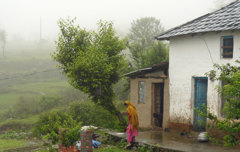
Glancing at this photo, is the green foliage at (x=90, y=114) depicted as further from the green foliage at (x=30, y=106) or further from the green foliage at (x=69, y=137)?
the green foliage at (x=30, y=106)

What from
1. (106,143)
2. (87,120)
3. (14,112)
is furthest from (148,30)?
(106,143)

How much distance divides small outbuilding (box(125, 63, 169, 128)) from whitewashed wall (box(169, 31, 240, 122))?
101cm

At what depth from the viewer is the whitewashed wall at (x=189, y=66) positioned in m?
12.1

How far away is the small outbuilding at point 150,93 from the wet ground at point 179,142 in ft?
7.27

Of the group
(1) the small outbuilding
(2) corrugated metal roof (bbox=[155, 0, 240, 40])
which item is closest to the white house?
(2) corrugated metal roof (bbox=[155, 0, 240, 40])

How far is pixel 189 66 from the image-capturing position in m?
13.3

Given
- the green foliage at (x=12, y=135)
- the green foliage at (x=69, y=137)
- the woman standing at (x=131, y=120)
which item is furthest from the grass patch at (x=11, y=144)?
the woman standing at (x=131, y=120)

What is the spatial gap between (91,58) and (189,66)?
5.59 metres

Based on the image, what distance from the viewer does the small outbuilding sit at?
15422mm

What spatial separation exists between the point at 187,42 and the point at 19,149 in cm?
1240

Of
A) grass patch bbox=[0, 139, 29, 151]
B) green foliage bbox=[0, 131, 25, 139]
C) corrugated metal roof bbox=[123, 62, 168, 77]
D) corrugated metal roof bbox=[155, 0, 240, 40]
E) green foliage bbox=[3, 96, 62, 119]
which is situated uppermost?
corrugated metal roof bbox=[155, 0, 240, 40]

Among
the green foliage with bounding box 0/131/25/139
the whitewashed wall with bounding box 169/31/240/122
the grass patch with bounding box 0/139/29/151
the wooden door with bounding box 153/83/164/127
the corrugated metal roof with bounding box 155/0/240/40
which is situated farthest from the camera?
the green foliage with bounding box 0/131/25/139

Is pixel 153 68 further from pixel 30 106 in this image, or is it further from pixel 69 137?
pixel 30 106

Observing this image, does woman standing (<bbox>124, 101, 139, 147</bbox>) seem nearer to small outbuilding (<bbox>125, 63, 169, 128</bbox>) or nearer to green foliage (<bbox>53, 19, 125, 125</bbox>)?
small outbuilding (<bbox>125, 63, 169, 128</bbox>)
